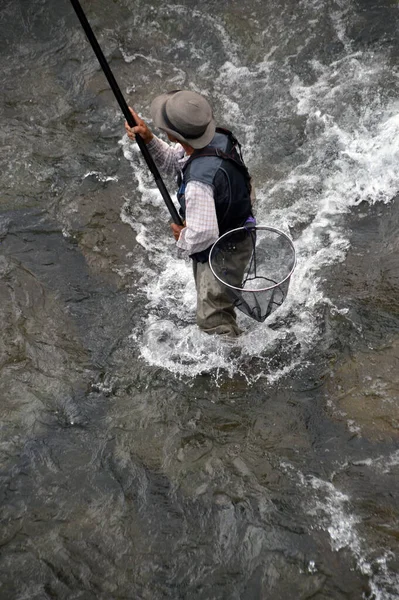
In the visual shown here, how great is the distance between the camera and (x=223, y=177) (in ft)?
11.6

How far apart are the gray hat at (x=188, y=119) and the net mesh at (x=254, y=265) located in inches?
26.6

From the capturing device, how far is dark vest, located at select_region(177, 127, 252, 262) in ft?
11.5

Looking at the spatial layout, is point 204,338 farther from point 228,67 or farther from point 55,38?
point 55,38

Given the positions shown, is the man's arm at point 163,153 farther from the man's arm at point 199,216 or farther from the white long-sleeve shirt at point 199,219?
the man's arm at point 199,216

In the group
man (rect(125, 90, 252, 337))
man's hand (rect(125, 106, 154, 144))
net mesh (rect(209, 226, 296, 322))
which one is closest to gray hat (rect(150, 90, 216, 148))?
man (rect(125, 90, 252, 337))

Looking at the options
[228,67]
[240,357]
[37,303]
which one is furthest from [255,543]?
[228,67]

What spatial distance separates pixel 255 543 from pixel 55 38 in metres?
6.24

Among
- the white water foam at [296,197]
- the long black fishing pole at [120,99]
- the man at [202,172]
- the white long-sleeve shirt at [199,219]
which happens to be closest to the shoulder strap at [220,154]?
the man at [202,172]

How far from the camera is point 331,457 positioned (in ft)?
12.1

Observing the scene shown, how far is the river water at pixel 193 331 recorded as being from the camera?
3.41m

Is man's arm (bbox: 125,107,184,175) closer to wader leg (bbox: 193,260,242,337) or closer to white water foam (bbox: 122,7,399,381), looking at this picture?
wader leg (bbox: 193,260,242,337)

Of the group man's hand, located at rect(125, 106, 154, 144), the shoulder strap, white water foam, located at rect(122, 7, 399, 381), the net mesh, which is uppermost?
man's hand, located at rect(125, 106, 154, 144)

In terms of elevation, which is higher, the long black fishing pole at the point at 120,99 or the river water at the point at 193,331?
the long black fishing pole at the point at 120,99

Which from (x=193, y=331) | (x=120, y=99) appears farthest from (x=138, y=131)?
(x=193, y=331)
